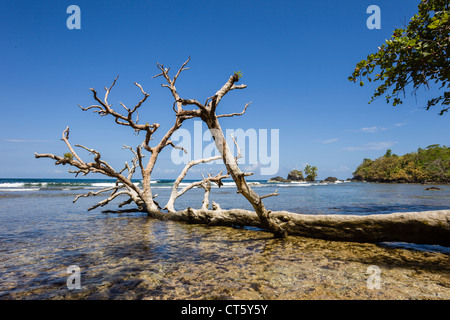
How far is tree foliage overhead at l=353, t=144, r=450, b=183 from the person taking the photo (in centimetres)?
8556

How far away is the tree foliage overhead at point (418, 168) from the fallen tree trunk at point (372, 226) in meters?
99.0

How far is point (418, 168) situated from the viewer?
94.5 meters

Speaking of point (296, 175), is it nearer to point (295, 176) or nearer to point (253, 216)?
point (295, 176)

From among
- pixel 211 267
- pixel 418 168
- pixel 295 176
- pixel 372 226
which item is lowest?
pixel 295 176

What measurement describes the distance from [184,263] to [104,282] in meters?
1.73

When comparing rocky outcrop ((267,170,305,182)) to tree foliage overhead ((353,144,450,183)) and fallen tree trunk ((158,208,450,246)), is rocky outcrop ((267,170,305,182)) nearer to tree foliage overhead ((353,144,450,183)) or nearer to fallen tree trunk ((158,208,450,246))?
tree foliage overhead ((353,144,450,183))

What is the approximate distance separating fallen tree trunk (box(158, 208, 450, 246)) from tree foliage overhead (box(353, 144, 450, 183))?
98974 millimetres

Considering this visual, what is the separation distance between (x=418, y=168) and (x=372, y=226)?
375ft

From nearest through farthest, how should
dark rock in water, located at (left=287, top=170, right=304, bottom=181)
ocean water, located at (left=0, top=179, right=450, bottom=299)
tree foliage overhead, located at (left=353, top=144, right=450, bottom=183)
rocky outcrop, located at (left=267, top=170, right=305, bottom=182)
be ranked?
ocean water, located at (left=0, top=179, right=450, bottom=299)
tree foliage overhead, located at (left=353, top=144, right=450, bottom=183)
rocky outcrop, located at (left=267, top=170, right=305, bottom=182)
dark rock in water, located at (left=287, top=170, right=304, bottom=181)

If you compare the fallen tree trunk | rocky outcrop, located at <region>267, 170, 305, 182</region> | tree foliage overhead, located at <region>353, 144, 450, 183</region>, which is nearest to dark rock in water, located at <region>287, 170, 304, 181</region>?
rocky outcrop, located at <region>267, 170, 305, 182</region>

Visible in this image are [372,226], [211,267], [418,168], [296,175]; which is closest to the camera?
[211,267]

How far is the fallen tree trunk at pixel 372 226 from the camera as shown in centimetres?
588

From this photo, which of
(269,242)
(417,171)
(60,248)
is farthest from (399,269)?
(417,171)

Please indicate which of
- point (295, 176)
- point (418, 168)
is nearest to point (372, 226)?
point (418, 168)
